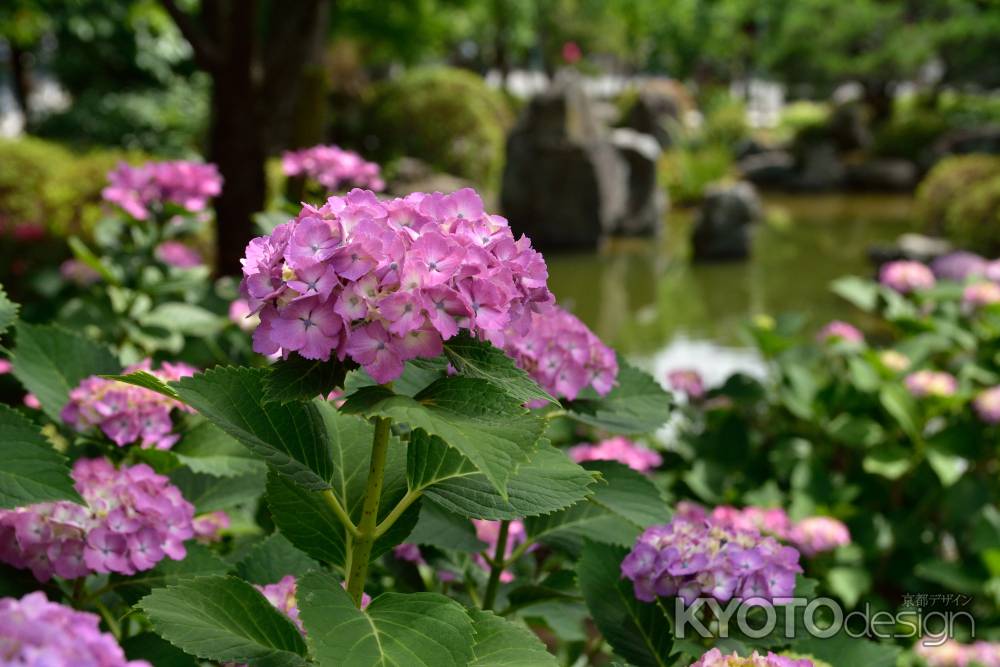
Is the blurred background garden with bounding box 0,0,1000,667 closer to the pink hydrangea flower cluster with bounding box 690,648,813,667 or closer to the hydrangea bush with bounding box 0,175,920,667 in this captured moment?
the hydrangea bush with bounding box 0,175,920,667

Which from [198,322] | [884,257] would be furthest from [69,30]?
[198,322]

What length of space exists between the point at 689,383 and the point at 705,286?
6.96 m

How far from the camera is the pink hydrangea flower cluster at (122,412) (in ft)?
4.87

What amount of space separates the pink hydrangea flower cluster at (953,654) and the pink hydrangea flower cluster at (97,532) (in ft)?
6.00

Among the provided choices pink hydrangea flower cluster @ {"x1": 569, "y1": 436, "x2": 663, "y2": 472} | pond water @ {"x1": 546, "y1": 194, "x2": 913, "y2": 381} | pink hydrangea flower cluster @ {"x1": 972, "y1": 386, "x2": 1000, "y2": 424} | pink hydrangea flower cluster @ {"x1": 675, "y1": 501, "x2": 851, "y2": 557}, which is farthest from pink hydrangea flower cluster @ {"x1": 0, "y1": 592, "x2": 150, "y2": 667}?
pond water @ {"x1": 546, "y1": 194, "x2": 913, "y2": 381}

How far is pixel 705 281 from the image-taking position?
34.1ft

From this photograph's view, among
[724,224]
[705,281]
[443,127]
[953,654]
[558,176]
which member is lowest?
[705,281]

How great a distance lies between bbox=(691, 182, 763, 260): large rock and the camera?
1130 cm

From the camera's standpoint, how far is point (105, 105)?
40.0 feet

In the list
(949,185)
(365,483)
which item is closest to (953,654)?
(365,483)

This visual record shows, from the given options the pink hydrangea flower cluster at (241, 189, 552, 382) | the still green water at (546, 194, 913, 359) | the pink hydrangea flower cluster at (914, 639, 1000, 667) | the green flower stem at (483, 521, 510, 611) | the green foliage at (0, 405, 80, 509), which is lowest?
the still green water at (546, 194, 913, 359)

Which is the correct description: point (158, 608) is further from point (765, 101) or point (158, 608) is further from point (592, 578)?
point (765, 101)

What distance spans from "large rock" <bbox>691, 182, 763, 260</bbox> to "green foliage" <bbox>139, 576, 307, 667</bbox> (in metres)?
10.7

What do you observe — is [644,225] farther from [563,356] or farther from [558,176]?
[563,356]
